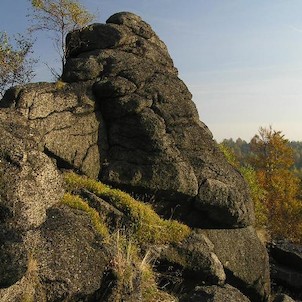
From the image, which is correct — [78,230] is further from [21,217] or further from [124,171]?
[124,171]

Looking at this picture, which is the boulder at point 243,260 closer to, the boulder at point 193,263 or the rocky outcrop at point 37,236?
the boulder at point 193,263

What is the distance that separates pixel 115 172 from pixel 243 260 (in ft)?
25.9

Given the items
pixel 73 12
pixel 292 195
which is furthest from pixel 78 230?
pixel 292 195

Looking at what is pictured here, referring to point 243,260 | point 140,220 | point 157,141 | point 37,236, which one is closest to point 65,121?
point 157,141

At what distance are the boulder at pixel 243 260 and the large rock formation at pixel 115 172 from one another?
6 cm

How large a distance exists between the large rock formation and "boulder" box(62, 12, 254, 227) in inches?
2.3

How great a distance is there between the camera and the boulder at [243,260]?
19594mm

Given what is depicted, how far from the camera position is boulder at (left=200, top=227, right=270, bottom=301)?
771 inches

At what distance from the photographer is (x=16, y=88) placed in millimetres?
19469

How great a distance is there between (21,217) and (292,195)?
179 ft

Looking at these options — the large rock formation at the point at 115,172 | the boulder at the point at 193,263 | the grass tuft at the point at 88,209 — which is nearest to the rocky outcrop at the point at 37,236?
the large rock formation at the point at 115,172

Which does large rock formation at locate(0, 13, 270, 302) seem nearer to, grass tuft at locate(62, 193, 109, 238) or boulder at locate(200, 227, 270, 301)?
boulder at locate(200, 227, 270, 301)

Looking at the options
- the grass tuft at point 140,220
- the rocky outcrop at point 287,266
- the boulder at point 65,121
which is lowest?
the rocky outcrop at point 287,266

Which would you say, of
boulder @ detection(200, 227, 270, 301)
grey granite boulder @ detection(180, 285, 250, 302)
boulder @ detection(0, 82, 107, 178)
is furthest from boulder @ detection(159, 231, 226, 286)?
boulder @ detection(0, 82, 107, 178)
